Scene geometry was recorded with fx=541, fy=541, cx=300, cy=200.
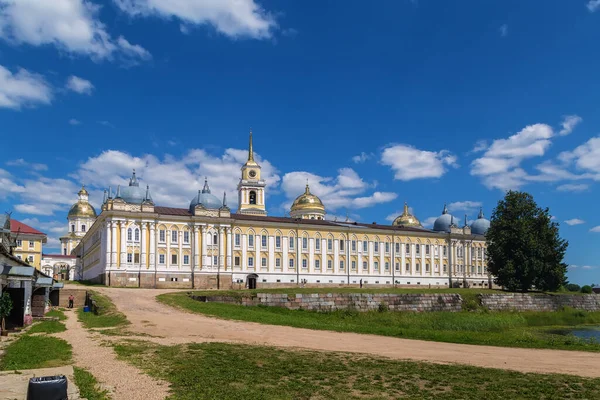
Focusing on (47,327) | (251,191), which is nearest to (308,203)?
(251,191)

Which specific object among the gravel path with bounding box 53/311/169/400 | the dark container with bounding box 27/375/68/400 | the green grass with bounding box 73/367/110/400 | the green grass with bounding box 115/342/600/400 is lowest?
the green grass with bounding box 115/342/600/400

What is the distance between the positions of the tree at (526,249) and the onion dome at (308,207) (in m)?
44.8

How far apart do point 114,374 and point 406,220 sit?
10217 centimetres

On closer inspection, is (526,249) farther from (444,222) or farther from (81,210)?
(81,210)

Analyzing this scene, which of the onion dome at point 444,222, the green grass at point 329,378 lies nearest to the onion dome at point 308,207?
the onion dome at point 444,222

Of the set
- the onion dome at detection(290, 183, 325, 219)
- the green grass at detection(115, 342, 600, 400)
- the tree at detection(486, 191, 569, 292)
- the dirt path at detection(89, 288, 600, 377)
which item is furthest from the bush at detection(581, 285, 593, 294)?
the green grass at detection(115, 342, 600, 400)

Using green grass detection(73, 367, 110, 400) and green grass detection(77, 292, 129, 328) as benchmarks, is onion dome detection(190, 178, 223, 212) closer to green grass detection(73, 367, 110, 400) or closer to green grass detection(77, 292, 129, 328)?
green grass detection(77, 292, 129, 328)

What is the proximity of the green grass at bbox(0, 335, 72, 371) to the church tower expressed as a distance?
283ft

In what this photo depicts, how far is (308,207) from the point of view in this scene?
112938mm

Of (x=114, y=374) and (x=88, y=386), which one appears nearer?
(x=88, y=386)

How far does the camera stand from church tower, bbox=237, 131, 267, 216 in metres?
109

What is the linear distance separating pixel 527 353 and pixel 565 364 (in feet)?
9.91

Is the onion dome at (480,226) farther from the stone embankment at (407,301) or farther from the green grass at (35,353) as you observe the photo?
the green grass at (35,353)

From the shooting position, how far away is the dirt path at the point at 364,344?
18.8 metres
